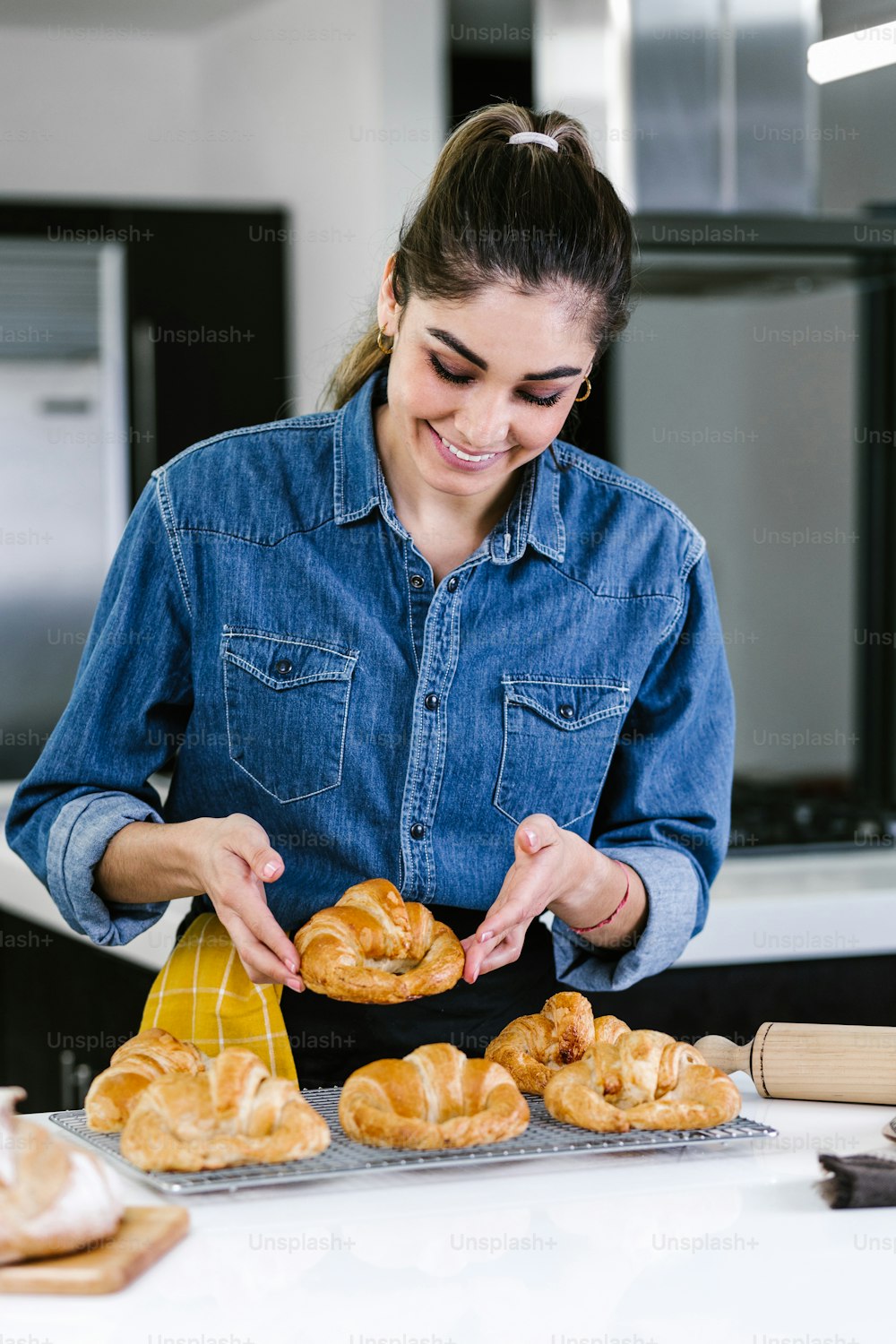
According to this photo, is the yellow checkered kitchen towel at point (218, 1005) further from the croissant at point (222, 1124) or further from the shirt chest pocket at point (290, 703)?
the croissant at point (222, 1124)

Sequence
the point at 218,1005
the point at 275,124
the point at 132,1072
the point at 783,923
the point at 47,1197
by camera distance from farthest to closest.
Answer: the point at 275,124 → the point at 783,923 → the point at 218,1005 → the point at 132,1072 → the point at 47,1197

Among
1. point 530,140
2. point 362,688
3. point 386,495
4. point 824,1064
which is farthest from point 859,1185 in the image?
point 530,140

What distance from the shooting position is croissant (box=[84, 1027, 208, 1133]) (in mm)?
1135

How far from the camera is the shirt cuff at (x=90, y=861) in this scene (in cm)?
138

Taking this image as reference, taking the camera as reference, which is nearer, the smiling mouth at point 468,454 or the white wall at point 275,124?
the smiling mouth at point 468,454

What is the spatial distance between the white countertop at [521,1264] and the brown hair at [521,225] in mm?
653

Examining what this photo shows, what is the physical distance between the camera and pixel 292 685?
4.83 ft

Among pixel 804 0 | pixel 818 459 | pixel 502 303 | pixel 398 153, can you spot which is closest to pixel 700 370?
pixel 818 459

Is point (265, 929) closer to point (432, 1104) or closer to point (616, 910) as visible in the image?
point (432, 1104)

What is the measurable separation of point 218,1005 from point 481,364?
55 centimetres

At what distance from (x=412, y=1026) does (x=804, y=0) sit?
71.9 inches

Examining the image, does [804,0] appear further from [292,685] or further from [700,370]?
[292,685]

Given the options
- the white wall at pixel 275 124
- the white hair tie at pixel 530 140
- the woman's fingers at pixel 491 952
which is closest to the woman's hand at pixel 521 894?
the woman's fingers at pixel 491 952

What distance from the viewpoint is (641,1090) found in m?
1.16
